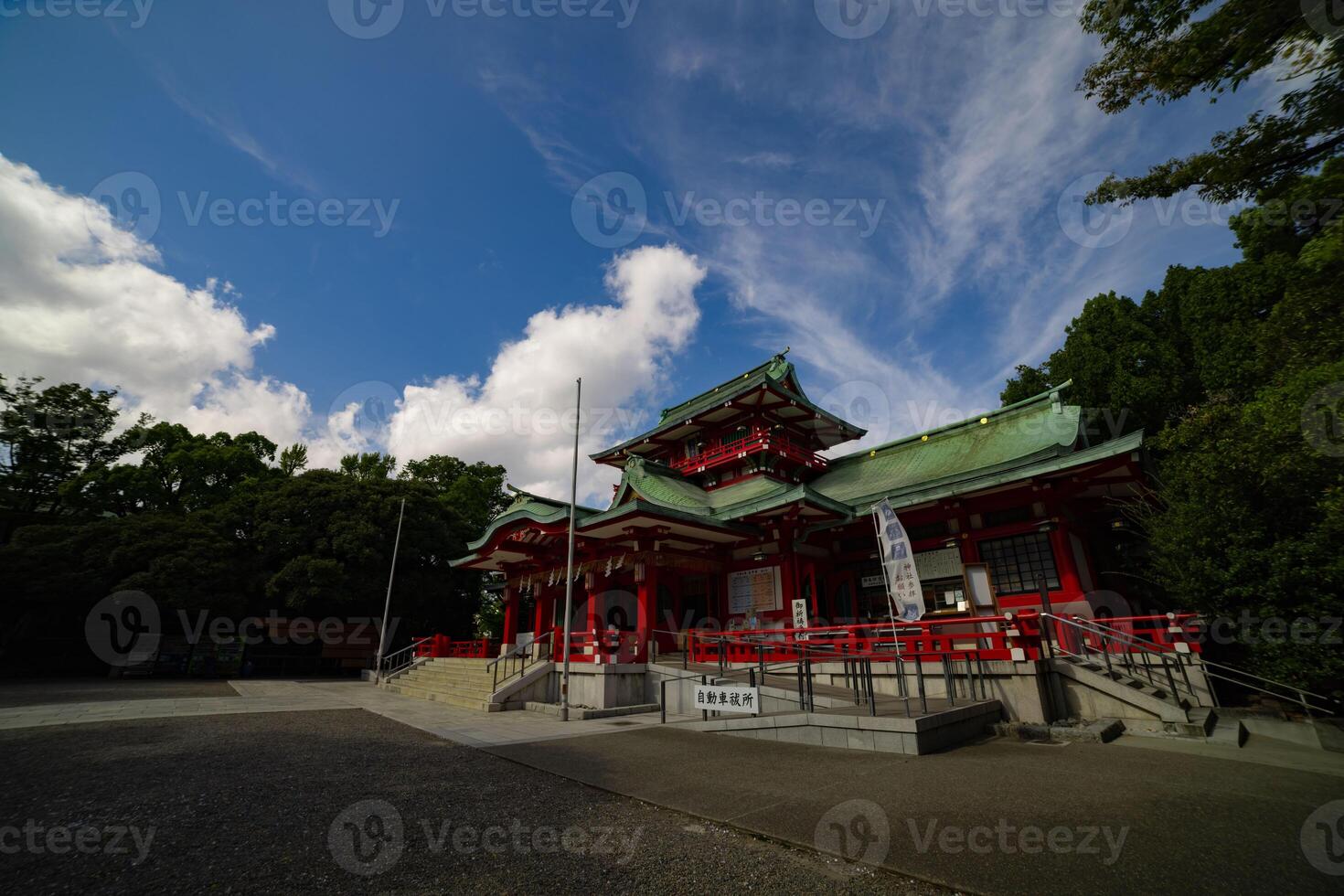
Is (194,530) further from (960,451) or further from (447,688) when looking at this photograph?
A: (960,451)

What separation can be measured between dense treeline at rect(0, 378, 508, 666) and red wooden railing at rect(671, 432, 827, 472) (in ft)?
55.8

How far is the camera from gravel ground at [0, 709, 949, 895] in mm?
3885

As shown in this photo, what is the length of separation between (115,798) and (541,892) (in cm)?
532

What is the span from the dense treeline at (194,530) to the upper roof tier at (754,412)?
13897 mm

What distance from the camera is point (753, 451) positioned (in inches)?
830

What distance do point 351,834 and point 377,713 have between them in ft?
34.3

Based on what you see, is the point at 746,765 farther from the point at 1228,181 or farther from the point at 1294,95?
the point at 1294,95

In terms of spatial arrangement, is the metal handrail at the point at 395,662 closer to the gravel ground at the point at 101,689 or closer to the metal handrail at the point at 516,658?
the gravel ground at the point at 101,689

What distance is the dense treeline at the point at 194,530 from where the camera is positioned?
23.8 metres

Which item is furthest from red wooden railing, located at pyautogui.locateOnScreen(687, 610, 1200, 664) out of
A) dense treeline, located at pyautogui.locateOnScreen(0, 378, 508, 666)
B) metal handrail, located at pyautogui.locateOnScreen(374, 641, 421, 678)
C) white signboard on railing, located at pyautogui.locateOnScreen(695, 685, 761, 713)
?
dense treeline, located at pyautogui.locateOnScreen(0, 378, 508, 666)

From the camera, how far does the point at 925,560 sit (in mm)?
16719

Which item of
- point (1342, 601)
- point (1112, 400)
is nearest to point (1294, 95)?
point (1342, 601)

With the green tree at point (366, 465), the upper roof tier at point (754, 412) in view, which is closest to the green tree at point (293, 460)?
the green tree at point (366, 465)

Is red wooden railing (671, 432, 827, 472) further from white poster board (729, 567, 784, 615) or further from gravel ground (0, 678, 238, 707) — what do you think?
gravel ground (0, 678, 238, 707)
